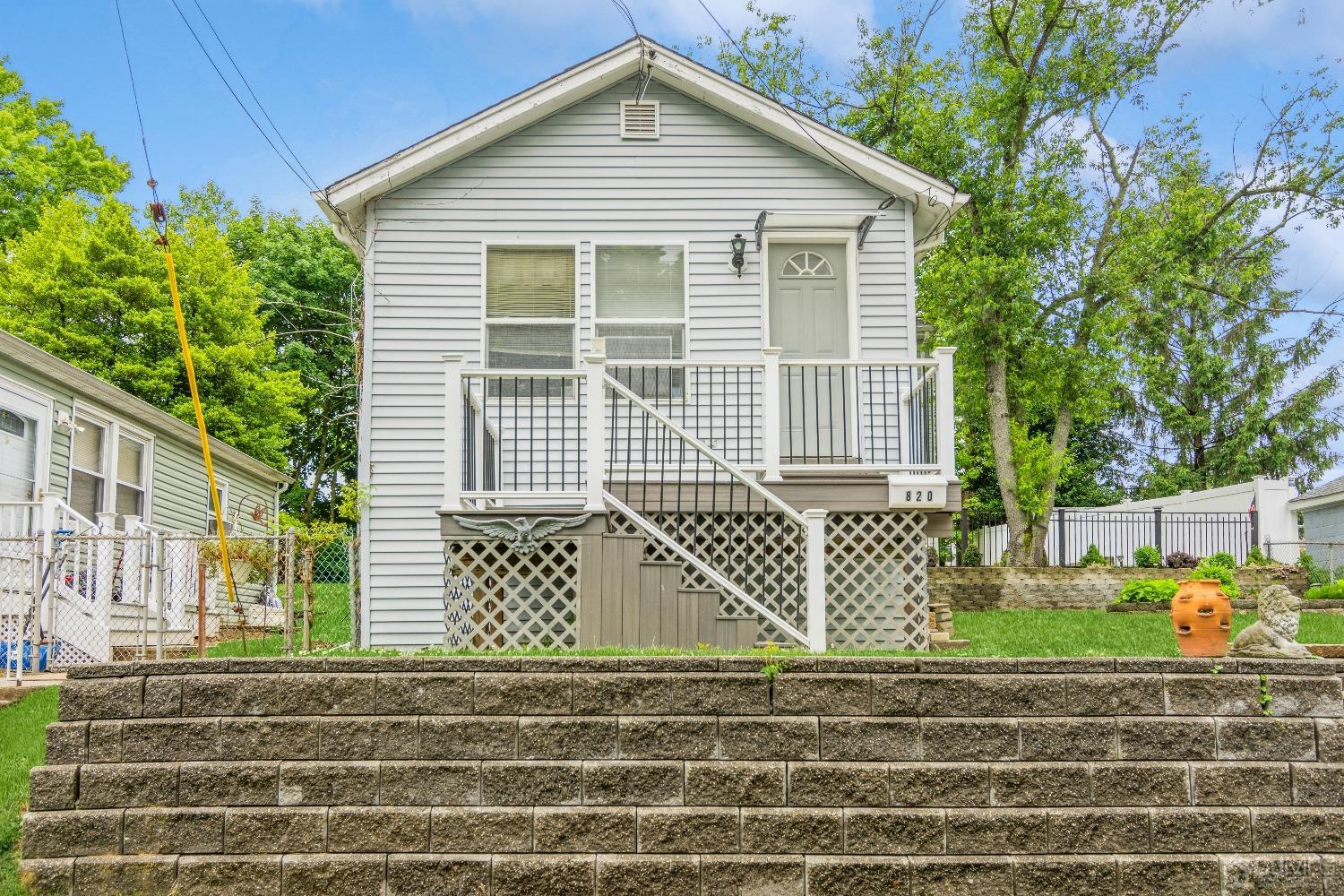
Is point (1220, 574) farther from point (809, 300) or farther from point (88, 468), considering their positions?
point (88, 468)

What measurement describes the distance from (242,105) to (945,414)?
6.51m

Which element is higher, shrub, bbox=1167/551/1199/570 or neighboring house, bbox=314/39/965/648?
neighboring house, bbox=314/39/965/648

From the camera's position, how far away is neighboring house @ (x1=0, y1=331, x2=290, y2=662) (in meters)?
10.4

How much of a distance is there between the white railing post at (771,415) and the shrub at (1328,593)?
943 centimetres

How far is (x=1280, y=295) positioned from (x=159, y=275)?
79.4 feet

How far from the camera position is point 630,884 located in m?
5.84

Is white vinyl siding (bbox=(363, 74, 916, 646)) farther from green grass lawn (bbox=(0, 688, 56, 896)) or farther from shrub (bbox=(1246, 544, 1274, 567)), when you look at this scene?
shrub (bbox=(1246, 544, 1274, 567))

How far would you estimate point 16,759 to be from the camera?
24.0 feet

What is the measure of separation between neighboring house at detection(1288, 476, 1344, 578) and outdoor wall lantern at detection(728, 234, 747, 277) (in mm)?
15498

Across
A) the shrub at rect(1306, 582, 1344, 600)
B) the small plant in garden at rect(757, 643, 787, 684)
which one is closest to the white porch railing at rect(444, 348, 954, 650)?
the small plant in garden at rect(757, 643, 787, 684)

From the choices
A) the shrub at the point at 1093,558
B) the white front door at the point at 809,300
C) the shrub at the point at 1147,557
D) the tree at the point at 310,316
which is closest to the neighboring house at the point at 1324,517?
the shrub at the point at 1147,557

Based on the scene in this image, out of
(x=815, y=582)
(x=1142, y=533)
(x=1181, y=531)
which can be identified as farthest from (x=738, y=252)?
(x=1181, y=531)

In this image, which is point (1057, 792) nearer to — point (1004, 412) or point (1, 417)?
point (1, 417)

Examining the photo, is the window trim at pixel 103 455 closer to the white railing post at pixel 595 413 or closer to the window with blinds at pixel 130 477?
the window with blinds at pixel 130 477
